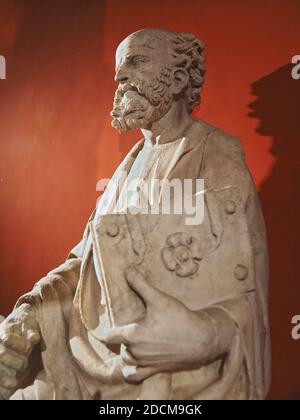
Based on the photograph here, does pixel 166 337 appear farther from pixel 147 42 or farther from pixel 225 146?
pixel 147 42

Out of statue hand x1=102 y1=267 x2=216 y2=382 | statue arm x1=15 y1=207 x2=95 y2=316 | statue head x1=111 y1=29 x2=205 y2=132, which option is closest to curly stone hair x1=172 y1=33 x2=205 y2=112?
statue head x1=111 y1=29 x2=205 y2=132

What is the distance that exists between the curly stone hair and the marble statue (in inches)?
0.7

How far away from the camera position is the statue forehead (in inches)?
114

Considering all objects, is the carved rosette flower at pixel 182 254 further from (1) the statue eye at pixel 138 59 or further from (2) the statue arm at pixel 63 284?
(1) the statue eye at pixel 138 59

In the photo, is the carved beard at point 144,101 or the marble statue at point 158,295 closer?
the marble statue at point 158,295

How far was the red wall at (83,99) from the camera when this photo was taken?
3.72m

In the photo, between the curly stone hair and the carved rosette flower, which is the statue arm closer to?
the carved rosette flower

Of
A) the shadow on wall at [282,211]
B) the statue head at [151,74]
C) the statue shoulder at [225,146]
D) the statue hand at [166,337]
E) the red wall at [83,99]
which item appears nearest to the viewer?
the statue hand at [166,337]

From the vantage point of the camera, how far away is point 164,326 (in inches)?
93.3

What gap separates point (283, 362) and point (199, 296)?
3.76ft

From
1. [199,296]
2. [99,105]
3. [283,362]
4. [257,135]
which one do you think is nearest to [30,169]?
[99,105]

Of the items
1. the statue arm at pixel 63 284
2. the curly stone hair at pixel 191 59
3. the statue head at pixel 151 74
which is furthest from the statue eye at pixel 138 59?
the statue arm at pixel 63 284

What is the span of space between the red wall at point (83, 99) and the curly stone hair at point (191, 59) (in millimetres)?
765
